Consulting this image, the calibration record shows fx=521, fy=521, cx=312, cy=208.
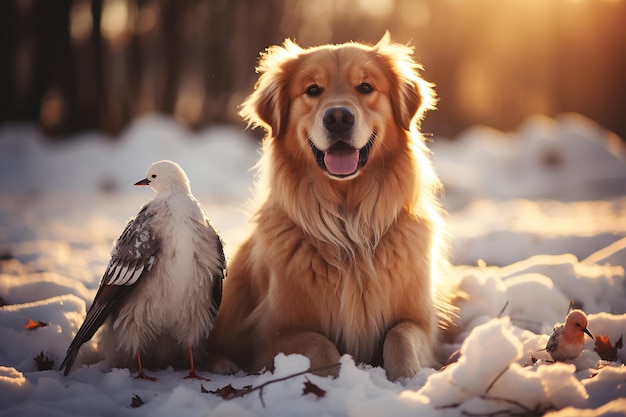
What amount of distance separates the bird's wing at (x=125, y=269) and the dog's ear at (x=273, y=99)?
44.7 inches

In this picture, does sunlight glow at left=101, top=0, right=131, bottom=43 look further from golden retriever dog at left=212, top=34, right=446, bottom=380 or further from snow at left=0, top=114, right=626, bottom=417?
golden retriever dog at left=212, top=34, right=446, bottom=380

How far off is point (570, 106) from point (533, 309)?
2808 cm

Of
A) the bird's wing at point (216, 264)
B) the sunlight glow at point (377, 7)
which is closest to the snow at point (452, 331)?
the bird's wing at point (216, 264)

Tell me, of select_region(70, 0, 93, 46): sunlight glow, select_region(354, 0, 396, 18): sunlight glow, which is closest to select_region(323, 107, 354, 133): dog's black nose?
select_region(70, 0, 93, 46): sunlight glow

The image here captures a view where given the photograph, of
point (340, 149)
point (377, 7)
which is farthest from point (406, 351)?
point (377, 7)

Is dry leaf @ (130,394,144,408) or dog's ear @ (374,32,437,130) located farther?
dog's ear @ (374,32,437,130)

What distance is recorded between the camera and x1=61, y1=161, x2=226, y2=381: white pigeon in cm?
252

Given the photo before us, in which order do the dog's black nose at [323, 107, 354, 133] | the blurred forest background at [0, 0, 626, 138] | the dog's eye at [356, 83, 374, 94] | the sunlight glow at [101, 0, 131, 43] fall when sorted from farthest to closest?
the sunlight glow at [101, 0, 131, 43]
the blurred forest background at [0, 0, 626, 138]
the dog's eye at [356, 83, 374, 94]
the dog's black nose at [323, 107, 354, 133]

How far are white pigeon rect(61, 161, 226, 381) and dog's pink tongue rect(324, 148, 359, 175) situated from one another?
0.81 m

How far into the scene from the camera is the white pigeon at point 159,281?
2.52 m

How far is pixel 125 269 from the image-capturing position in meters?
2.51

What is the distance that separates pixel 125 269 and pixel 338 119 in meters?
1.42

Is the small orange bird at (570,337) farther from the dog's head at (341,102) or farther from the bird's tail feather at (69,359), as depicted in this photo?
the bird's tail feather at (69,359)

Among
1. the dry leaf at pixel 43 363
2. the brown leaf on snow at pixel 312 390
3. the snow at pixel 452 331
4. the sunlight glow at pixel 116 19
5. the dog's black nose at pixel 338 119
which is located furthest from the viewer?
the sunlight glow at pixel 116 19
